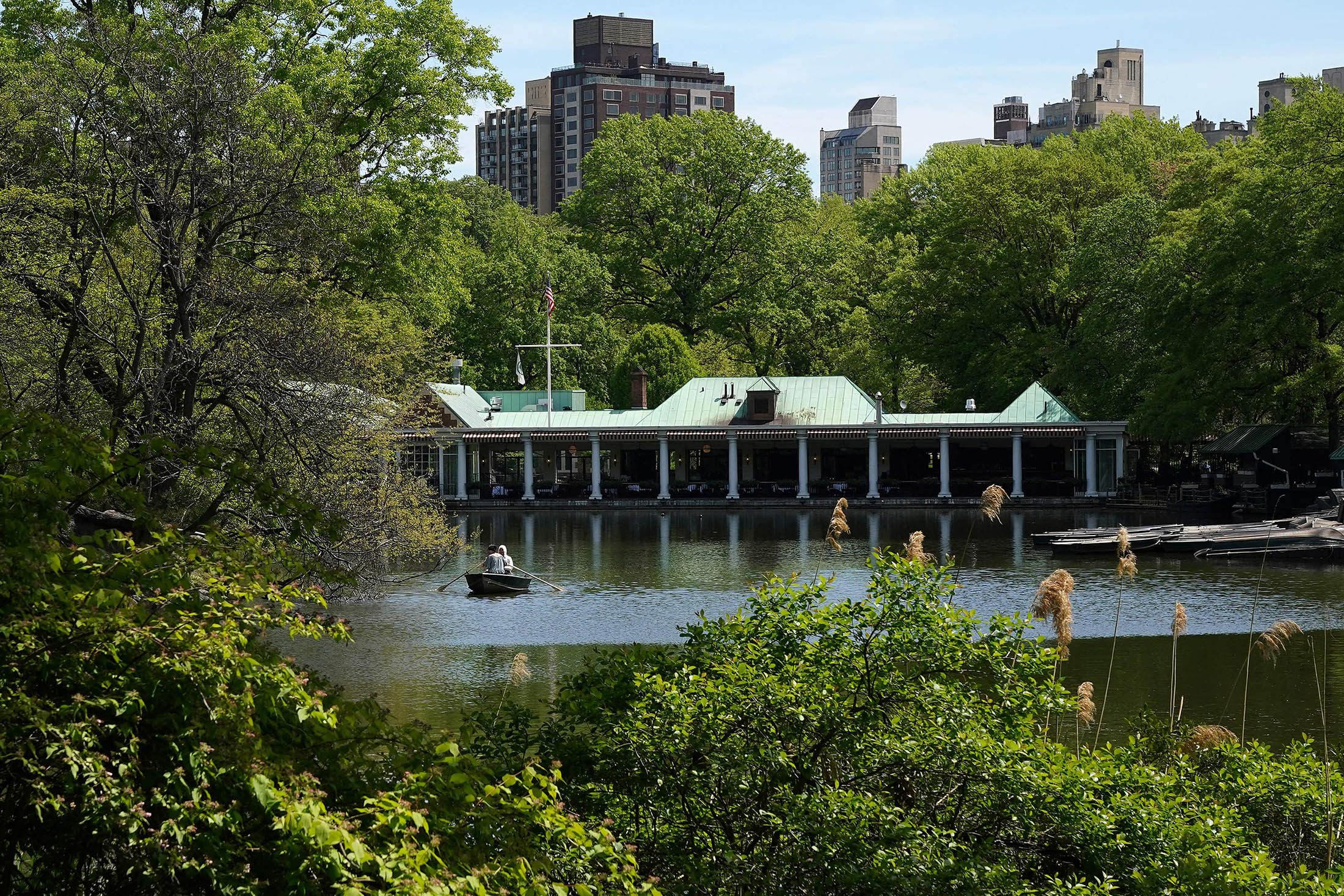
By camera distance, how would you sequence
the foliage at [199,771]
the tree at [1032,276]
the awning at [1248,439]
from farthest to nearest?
1. the tree at [1032,276]
2. the awning at [1248,439]
3. the foliage at [199,771]

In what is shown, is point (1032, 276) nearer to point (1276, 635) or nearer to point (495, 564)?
point (495, 564)

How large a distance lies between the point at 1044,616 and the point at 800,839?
106 inches

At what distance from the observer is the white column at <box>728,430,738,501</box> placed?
168 ft

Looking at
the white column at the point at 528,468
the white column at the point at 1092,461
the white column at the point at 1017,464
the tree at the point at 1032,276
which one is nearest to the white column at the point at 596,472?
the white column at the point at 528,468

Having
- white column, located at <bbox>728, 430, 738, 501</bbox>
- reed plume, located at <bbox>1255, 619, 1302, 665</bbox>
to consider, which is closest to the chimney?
white column, located at <bbox>728, 430, 738, 501</bbox>

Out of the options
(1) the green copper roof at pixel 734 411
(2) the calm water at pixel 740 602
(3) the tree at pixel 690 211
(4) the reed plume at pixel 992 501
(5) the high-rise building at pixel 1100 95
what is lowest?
(2) the calm water at pixel 740 602

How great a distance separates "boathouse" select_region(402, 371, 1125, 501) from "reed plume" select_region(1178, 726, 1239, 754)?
40076 millimetres

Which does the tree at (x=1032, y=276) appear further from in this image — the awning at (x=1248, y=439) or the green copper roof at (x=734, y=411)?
the awning at (x=1248, y=439)

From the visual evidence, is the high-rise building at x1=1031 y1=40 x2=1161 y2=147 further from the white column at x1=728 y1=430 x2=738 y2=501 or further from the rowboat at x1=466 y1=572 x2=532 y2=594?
the rowboat at x1=466 y1=572 x2=532 y2=594

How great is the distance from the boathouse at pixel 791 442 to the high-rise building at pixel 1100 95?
12195 cm

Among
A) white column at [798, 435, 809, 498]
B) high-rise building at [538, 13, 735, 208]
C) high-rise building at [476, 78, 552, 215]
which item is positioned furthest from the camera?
high-rise building at [476, 78, 552, 215]

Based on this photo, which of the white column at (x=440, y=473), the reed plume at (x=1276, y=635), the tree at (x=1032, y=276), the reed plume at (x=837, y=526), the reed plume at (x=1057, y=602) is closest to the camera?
the reed plume at (x=1057, y=602)

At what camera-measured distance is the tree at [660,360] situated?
57.6 metres

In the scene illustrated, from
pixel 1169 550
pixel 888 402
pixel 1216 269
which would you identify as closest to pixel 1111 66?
pixel 888 402
